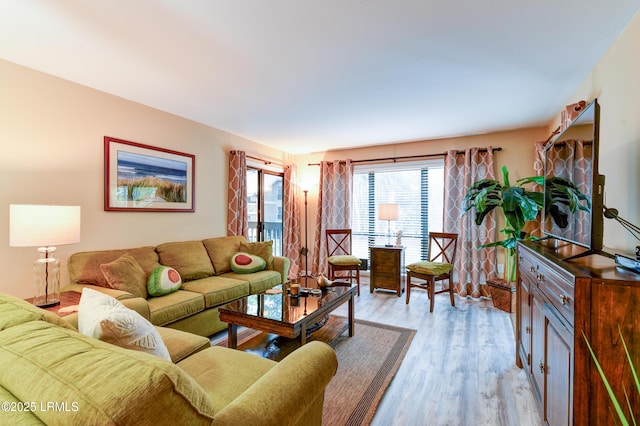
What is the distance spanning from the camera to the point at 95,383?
62 centimetres

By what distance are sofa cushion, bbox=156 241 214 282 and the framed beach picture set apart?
477 mm

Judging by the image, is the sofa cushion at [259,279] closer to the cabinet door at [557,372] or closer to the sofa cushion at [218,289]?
the sofa cushion at [218,289]

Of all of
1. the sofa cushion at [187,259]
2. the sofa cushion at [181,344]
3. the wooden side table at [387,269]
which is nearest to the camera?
the sofa cushion at [181,344]

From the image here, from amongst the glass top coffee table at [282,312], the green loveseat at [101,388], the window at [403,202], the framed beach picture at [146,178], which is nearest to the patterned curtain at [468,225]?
the window at [403,202]

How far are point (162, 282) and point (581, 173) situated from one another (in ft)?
10.4

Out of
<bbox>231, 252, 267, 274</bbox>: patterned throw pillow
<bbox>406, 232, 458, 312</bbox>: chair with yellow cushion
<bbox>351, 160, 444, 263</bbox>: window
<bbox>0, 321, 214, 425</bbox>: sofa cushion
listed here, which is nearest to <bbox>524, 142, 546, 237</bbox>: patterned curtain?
<bbox>406, 232, 458, 312</bbox>: chair with yellow cushion

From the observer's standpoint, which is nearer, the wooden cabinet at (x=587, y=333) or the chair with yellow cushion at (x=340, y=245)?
the wooden cabinet at (x=587, y=333)

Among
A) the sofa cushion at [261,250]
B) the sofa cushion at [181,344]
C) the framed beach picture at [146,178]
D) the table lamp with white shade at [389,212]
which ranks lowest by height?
the sofa cushion at [181,344]

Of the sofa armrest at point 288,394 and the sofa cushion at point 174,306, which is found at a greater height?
the sofa armrest at point 288,394

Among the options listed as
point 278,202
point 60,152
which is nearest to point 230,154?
point 278,202

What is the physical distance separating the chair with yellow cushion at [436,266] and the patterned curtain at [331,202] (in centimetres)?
151

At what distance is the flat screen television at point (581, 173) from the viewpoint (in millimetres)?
1325

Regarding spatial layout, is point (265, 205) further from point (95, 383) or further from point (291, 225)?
point (95, 383)

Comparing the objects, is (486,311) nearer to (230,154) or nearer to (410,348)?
(410,348)
